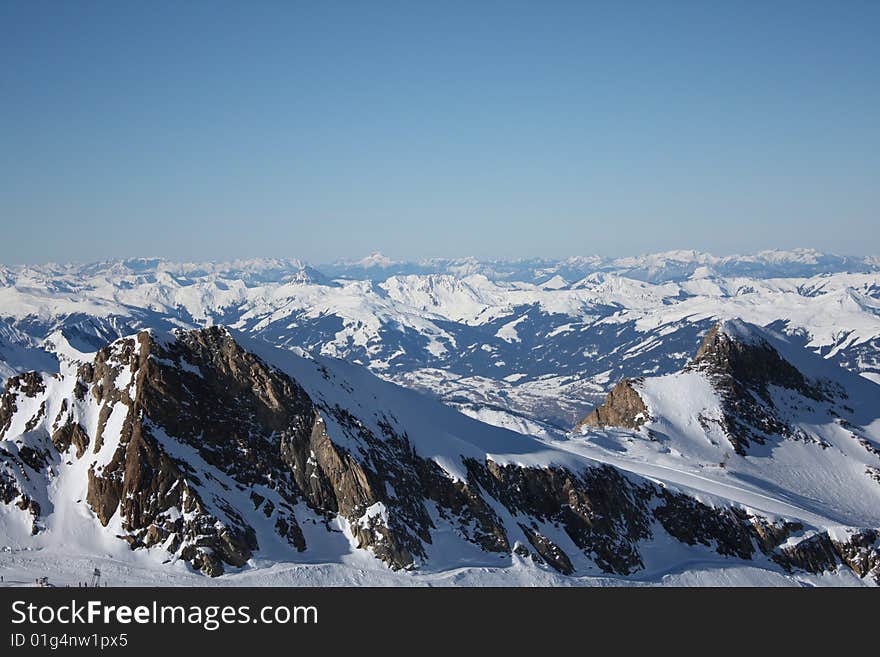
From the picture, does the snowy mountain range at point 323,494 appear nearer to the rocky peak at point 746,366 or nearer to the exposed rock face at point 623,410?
the exposed rock face at point 623,410

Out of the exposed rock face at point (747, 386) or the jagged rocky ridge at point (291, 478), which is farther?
the exposed rock face at point (747, 386)

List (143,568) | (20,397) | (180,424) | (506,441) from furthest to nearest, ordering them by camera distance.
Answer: (506,441), (20,397), (180,424), (143,568)

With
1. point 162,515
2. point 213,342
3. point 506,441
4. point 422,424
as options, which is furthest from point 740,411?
point 162,515

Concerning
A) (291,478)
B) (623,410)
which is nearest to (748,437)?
(623,410)

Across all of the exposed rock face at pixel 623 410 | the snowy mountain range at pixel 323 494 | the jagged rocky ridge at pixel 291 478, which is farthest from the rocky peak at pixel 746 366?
the jagged rocky ridge at pixel 291 478

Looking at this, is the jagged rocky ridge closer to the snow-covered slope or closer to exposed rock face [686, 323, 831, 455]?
the snow-covered slope

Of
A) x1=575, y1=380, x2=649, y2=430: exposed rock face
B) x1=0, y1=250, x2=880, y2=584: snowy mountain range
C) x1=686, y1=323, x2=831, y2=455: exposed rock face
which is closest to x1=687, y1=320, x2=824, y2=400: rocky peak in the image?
x1=686, y1=323, x2=831, y2=455: exposed rock face

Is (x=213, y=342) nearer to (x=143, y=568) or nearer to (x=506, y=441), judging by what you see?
(x=143, y=568)
